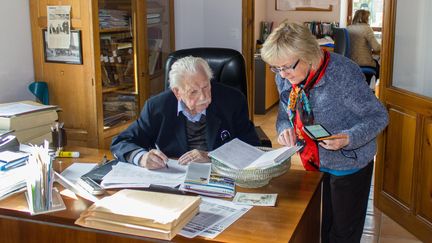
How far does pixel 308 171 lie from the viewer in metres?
2.13

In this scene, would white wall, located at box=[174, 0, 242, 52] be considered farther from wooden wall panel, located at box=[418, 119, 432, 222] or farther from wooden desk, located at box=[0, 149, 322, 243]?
wooden desk, located at box=[0, 149, 322, 243]

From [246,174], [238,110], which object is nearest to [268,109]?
[238,110]

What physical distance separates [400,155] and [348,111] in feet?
4.47

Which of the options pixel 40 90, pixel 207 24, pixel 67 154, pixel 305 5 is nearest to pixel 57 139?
pixel 67 154

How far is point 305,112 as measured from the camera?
2.17 m

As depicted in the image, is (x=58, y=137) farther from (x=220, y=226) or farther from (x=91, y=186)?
(x=220, y=226)

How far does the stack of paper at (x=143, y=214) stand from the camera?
153 centimetres

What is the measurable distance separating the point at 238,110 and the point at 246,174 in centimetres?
63

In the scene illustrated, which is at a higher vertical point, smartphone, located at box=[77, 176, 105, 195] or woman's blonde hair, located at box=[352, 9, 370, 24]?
woman's blonde hair, located at box=[352, 9, 370, 24]

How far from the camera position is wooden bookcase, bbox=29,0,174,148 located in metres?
3.13

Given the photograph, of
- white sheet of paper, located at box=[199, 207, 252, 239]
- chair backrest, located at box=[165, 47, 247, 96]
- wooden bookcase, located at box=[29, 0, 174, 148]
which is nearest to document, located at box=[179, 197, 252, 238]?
white sheet of paper, located at box=[199, 207, 252, 239]

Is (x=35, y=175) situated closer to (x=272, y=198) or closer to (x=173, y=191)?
(x=173, y=191)

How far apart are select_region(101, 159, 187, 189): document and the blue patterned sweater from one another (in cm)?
59

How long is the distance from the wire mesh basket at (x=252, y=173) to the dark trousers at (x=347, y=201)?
0.37 m
